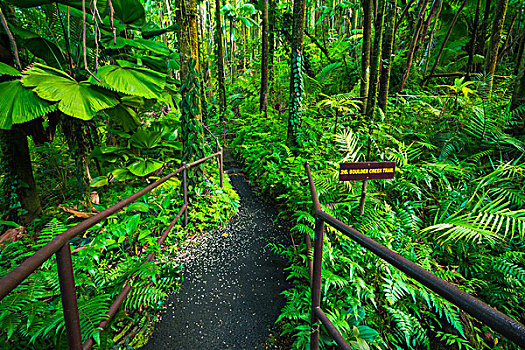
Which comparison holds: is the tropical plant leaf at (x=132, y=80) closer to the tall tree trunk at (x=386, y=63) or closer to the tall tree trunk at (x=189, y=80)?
the tall tree trunk at (x=189, y=80)

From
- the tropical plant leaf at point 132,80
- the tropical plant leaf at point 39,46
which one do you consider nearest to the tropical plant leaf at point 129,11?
the tropical plant leaf at point 39,46

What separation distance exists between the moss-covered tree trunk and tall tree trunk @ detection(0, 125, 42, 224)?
1.91 meters

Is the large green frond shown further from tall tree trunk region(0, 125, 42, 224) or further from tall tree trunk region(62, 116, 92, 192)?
tall tree trunk region(0, 125, 42, 224)

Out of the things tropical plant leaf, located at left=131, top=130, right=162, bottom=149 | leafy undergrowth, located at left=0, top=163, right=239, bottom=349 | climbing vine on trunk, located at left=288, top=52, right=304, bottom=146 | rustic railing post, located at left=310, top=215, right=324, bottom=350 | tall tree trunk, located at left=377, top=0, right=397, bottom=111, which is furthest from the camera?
climbing vine on trunk, located at left=288, top=52, right=304, bottom=146

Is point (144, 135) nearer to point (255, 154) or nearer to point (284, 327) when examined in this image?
point (255, 154)

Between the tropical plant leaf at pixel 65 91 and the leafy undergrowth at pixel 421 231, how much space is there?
2.42 meters

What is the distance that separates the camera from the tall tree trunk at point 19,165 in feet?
9.54

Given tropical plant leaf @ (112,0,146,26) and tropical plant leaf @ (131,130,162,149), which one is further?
tropical plant leaf @ (131,130,162,149)

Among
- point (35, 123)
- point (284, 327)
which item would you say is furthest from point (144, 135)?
point (284, 327)

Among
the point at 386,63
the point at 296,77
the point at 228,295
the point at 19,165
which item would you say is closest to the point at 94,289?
the point at 228,295

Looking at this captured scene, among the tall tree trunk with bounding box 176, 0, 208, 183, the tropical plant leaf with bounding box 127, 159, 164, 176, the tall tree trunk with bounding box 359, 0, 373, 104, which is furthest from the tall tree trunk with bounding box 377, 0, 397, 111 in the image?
the tropical plant leaf with bounding box 127, 159, 164, 176

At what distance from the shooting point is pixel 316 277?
1502 mm

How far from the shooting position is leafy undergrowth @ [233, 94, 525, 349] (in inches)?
78.3

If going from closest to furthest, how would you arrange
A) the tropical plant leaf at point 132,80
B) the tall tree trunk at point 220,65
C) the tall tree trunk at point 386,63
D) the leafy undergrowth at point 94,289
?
the leafy undergrowth at point 94,289 → the tropical plant leaf at point 132,80 → the tall tree trunk at point 386,63 → the tall tree trunk at point 220,65
